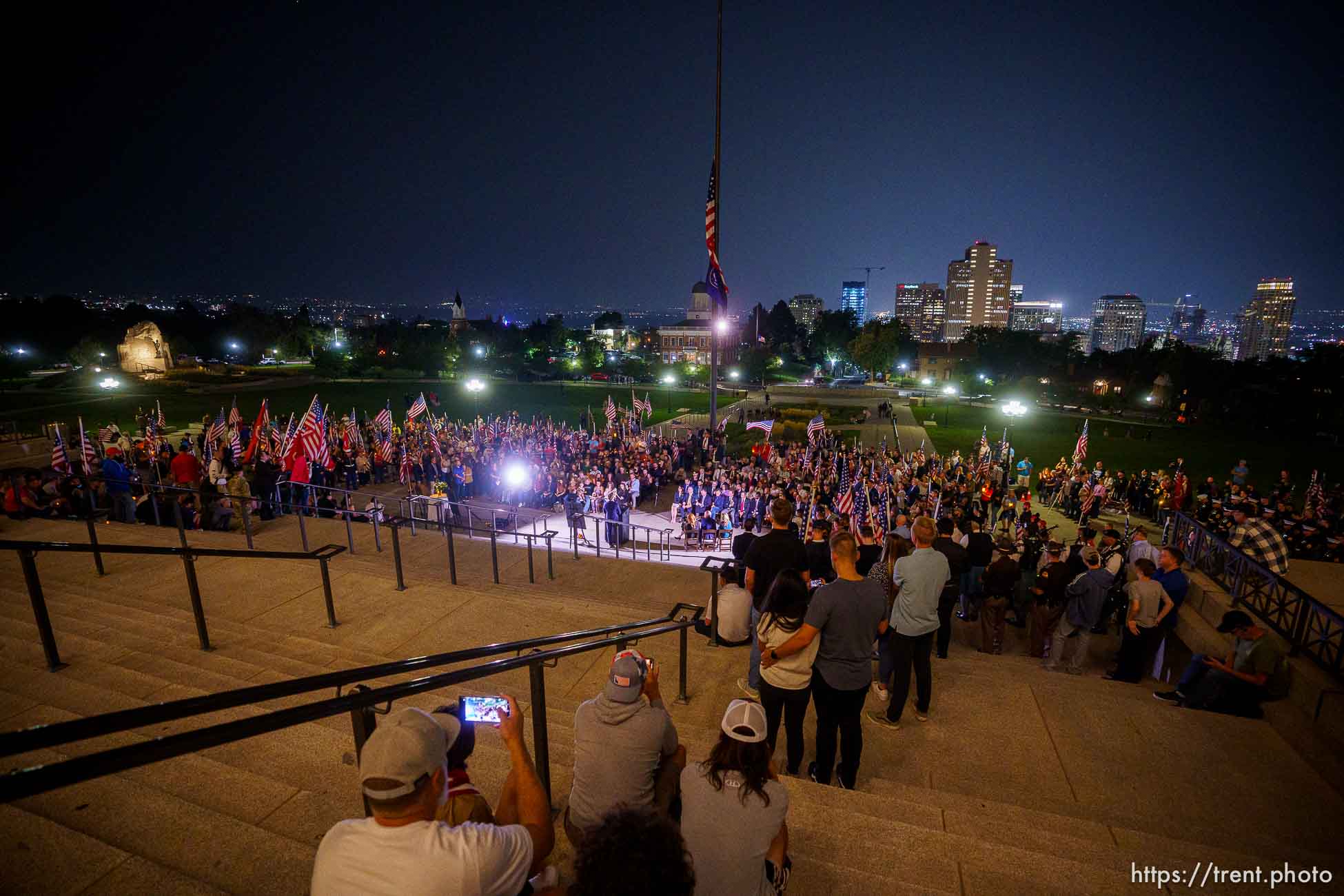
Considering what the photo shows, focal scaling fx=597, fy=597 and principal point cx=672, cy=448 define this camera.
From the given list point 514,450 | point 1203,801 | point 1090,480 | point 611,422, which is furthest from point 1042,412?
point 1203,801

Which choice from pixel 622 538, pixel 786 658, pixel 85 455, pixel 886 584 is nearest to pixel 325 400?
pixel 85 455

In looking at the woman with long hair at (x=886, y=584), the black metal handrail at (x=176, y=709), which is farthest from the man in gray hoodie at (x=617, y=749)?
the woman with long hair at (x=886, y=584)

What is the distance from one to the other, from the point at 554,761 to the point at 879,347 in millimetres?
99042

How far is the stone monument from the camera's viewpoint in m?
76.6

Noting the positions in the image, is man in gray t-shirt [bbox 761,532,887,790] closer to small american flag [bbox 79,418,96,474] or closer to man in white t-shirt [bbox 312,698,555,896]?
man in white t-shirt [bbox 312,698,555,896]

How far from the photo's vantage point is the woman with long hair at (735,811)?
2635 mm

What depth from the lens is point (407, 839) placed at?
1951 mm

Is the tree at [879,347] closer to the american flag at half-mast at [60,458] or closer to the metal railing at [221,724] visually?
the american flag at half-mast at [60,458]

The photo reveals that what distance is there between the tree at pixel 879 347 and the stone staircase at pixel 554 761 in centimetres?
9257

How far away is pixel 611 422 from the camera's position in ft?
91.4

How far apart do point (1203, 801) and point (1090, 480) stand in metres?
21.0

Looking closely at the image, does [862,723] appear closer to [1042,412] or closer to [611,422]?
[611,422]

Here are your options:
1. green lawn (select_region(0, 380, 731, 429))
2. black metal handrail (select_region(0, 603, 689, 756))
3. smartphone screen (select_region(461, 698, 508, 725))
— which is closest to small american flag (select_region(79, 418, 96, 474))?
black metal handrail (select_region(0, 603, 689, 756))

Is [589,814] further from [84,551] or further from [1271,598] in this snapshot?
[1271,598]
